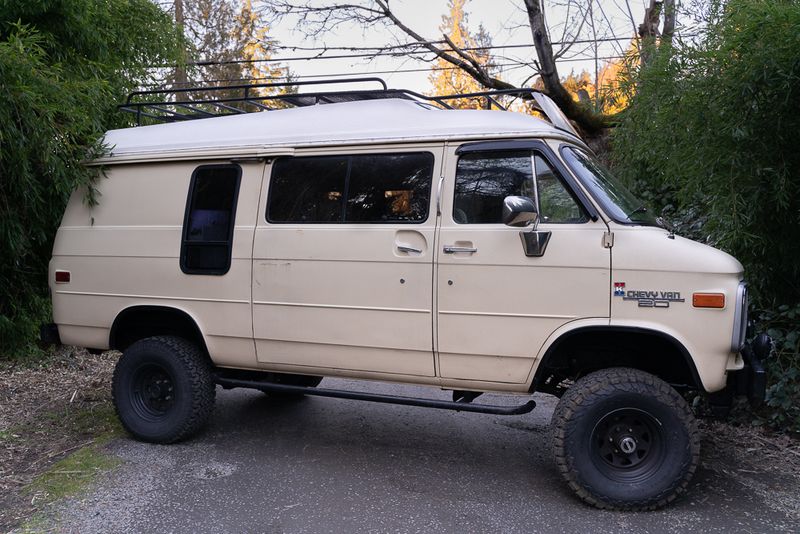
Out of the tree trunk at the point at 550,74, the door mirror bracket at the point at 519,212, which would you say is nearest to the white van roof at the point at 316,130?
the door mirror bracket at the point at 519,212

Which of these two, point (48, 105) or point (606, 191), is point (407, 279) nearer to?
point (606, 191)

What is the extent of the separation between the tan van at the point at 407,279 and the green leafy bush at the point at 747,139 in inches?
32.6

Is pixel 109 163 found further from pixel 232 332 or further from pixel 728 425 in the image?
pixel 728 425

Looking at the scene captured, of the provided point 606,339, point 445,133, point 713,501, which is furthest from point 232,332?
point 713,501

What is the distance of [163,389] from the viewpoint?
16.3ft

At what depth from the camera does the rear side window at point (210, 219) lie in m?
4.70

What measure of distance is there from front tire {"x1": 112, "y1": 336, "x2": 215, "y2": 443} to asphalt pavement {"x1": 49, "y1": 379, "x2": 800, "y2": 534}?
151 mm

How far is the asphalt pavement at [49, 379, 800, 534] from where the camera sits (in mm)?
3680

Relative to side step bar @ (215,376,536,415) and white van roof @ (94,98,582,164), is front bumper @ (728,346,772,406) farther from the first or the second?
white van roof @ (94,98,582,164)

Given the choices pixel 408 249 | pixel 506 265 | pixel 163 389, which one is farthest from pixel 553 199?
pixel 163 389

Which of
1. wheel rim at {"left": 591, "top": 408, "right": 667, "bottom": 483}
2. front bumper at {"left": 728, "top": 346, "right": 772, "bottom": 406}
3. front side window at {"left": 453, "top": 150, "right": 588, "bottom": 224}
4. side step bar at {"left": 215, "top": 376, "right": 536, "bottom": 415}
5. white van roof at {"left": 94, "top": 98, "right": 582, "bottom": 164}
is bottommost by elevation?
wheel rim at {"left": 591, "top": 408, "right": 667, "bottom": 483}

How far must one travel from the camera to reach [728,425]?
5.33 m

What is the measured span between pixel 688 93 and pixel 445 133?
6.06 feet

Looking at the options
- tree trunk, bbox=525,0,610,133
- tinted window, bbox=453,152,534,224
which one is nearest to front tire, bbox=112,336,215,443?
tinted window, bbox=453,152,534,224
